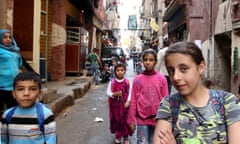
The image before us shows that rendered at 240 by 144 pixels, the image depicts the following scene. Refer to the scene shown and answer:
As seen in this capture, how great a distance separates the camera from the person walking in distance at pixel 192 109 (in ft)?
5.72

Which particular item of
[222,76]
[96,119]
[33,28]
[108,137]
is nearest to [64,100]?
[96,119]

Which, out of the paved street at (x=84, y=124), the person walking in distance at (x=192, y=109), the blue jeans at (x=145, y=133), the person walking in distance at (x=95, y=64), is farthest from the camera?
the person walking in distance at (x=95, y=64)

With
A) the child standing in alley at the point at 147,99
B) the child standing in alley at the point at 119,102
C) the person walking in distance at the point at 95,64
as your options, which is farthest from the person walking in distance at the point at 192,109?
the person walking in distance at the point at 95,64

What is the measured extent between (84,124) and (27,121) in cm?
547

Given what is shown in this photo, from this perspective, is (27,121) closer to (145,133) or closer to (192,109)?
(192,109)

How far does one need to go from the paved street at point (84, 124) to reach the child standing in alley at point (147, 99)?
1990 millimetres

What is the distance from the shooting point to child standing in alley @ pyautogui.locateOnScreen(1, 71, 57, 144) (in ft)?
9.29

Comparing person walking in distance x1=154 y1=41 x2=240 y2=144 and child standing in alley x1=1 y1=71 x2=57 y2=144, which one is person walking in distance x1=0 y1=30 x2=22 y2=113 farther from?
person walking in distance x1=154 y1=41 x2=240 y2=144

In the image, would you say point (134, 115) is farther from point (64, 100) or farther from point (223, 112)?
point (64, 100)

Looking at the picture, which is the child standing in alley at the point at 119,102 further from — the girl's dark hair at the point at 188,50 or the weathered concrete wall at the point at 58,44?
the weathered concrete wall at the point at 58,44

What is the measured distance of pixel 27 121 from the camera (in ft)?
9.31

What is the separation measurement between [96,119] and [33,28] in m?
2.63

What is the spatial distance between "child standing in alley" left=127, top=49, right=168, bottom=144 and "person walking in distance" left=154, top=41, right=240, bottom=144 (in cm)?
279

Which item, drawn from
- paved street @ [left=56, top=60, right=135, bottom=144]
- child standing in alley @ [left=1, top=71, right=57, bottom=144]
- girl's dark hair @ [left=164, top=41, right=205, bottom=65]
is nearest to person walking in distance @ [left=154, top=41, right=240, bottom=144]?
girl's dark hair @ [left=164, top=41, right=205, bottom=65]
